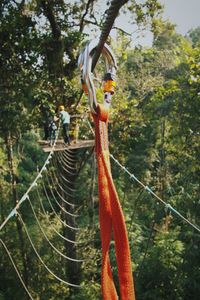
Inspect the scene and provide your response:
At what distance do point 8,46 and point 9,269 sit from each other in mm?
5100

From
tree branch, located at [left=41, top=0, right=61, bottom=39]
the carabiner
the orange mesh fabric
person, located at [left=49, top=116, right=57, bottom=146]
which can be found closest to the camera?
the orange mesh fabric

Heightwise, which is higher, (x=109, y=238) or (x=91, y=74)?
(x=91, y=74)

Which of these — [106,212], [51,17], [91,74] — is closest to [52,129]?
[51,17]

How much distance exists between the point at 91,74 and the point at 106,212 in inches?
15.0

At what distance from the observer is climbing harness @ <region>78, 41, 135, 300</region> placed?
1015mm

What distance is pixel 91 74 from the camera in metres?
1.19

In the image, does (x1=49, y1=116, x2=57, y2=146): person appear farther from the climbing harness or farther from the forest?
the climbing harness

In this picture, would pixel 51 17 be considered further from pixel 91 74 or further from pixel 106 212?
pixel 106 212

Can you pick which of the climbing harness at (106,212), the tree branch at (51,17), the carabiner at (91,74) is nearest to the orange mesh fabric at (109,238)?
the climbing harness at (106,212)

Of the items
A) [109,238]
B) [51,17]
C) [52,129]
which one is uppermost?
[51,17]

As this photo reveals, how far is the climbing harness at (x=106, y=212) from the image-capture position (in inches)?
39.9

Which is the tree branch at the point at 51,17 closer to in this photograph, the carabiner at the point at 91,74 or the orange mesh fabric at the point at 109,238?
the carabiner at the point at 91,74

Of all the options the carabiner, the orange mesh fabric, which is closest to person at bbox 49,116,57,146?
the carabiner

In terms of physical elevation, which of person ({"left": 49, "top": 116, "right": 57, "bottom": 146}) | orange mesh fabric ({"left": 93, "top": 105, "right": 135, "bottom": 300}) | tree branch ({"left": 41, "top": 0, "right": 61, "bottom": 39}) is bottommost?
orange mesh fabric ({"left": 93, "top": 105, "right": 135, "bottom": 300})
